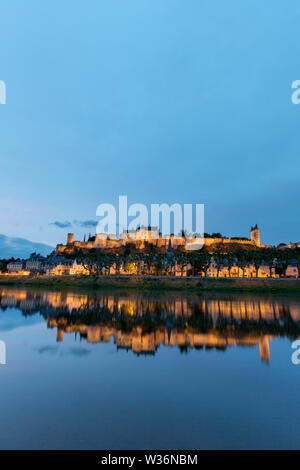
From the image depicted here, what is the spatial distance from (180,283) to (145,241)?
6898cm

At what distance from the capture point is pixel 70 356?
37.4ft

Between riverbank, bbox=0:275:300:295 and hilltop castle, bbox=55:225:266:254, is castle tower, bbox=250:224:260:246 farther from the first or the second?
riverbank, bbox=0:275:300:295

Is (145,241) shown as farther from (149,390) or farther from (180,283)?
(149,390)

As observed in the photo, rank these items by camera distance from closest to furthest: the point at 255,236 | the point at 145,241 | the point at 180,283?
the point at 180,283, the point at 145,241, the point at 255,236

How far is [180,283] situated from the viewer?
56.4 metres

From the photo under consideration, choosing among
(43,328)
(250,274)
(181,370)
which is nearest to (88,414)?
(181,370)

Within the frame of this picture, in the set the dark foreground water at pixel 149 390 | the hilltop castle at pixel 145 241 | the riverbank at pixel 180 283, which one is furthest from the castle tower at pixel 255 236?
the dark foreground water at pixel 149 390

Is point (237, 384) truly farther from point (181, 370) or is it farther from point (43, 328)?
point (43, 328)

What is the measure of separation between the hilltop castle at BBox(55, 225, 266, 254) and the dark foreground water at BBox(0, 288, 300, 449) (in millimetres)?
106253

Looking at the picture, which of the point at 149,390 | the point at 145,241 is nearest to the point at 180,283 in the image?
the point at 149,390

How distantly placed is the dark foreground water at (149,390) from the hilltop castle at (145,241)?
10625cm

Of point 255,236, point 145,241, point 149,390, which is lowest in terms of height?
point 149,390

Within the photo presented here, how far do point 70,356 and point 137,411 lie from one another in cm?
609

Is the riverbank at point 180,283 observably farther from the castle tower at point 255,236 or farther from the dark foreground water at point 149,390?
the castle tower at point 255,236
